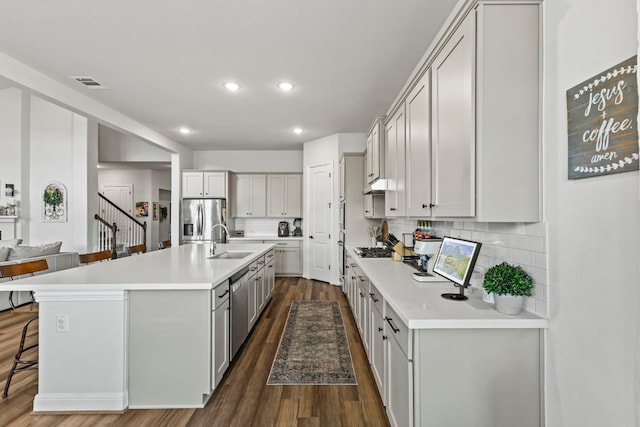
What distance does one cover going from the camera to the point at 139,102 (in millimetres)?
3941

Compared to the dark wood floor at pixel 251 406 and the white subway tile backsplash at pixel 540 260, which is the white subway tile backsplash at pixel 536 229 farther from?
the dark wood floor at pixel 251 406

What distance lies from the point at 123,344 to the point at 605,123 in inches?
110

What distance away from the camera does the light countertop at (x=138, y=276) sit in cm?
200


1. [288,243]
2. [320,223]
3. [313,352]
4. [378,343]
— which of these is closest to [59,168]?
[288,243]

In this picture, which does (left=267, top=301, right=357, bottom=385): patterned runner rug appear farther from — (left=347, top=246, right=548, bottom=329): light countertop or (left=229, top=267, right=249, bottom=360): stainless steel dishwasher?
(left=347, top=246, right=548, bottom=329): light countertop

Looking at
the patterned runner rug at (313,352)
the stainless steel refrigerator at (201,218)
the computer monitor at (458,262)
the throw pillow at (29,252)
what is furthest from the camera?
the stainless steel refrigerator at (201,218)

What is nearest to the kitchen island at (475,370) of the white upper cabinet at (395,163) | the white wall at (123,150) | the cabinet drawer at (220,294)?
the white upper cabinet at (395,163)

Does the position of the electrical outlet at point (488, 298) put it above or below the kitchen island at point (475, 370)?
above

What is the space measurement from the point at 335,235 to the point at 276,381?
3355 millimetres

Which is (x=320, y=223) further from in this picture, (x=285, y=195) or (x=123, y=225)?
(x=123, y=225)

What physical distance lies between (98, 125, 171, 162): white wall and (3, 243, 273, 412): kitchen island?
218 inches

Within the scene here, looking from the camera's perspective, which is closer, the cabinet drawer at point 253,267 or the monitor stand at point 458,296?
the monitor stand at point 458,296

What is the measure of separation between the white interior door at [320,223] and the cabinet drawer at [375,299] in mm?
3289

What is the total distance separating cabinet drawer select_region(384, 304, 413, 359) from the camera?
1.43 meters
